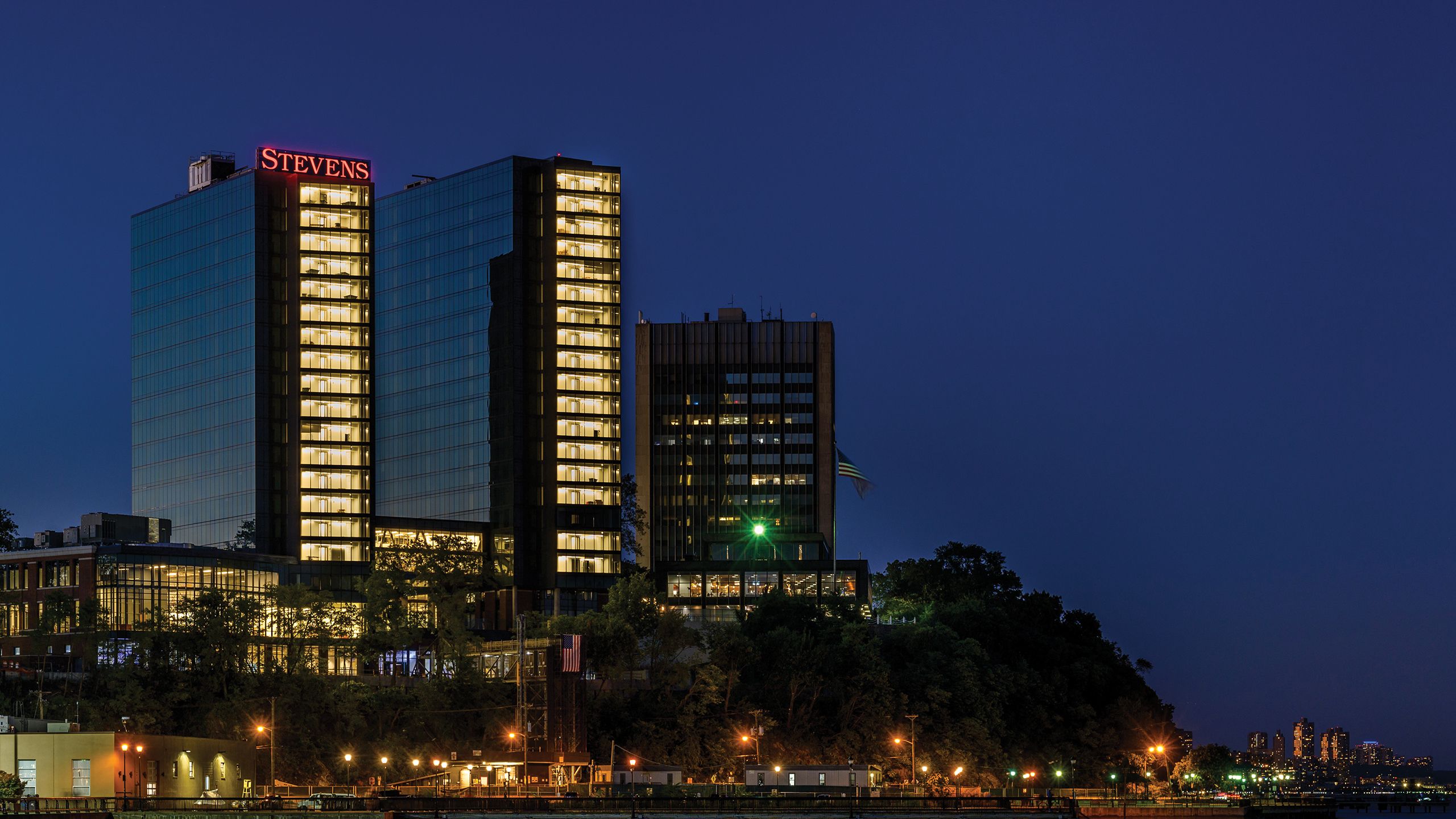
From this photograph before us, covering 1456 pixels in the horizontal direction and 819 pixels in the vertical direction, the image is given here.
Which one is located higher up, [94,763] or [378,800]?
[94,763]

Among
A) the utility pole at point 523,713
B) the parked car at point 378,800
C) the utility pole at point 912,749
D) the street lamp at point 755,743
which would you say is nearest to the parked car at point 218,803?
the parked car at point 378,800

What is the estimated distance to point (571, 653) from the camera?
142750 mm

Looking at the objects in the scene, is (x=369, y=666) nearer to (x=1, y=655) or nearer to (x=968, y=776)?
Result: (x=1, y=655)

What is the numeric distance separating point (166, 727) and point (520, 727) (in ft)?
108

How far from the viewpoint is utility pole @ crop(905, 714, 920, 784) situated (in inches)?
6703

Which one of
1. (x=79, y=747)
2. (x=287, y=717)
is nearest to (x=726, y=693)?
(x=287, y=717)

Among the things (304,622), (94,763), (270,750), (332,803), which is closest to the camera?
(94,763)

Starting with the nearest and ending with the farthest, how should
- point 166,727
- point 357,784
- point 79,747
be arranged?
point 79,747
point 357,784
point 166,727

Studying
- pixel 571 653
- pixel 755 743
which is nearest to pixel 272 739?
pixel 571 653

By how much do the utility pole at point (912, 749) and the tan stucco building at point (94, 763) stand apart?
7079 cm

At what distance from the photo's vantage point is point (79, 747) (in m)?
113

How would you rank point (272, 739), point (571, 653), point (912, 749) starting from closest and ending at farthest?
1. point (571, 653)
2. point (272, 739)
3. point (912, 749)

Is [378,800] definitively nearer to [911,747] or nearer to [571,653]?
[571,653]

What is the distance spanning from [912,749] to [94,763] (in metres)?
80.3
